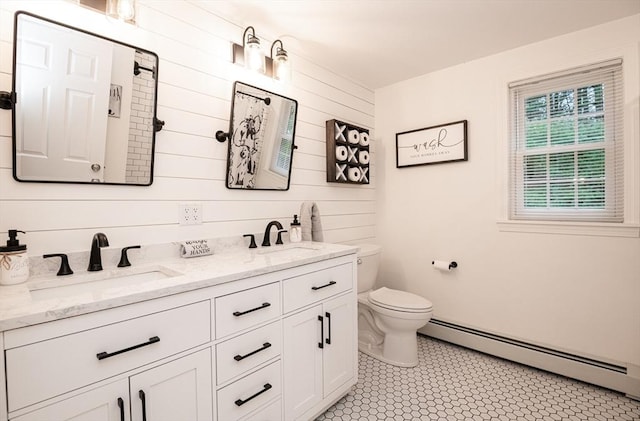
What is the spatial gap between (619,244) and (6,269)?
3.09m

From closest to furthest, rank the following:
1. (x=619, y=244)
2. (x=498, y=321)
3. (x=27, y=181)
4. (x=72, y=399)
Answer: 1. (x=72, y=399)
2. (x=27, y=181)
3. (x=619, y=244)
4. (x=498, y=321)

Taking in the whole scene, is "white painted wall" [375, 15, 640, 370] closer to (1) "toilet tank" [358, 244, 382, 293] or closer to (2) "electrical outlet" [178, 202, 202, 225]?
(1) "toilet tank" [358, 244, 382, 293]

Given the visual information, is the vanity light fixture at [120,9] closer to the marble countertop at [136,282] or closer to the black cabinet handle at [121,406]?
the marble countertop at [136,282]

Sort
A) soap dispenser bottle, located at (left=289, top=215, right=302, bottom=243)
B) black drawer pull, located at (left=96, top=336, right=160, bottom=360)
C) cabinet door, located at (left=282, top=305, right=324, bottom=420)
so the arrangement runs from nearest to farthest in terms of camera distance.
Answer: black drawer pull, located at (left=96, top=336, right=160, bottom=360)
cabinet door, located at (left=282, top=305, right=324, bottom=420)
soap dispenser bottle, located at (left=289, top=215, right=302, bottom=243)

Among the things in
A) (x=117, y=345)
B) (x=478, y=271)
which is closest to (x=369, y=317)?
(x=478, y=271)

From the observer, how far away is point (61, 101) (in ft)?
4.25

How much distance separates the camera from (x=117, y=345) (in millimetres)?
975

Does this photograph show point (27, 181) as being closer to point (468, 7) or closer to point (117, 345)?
point (117, 345)

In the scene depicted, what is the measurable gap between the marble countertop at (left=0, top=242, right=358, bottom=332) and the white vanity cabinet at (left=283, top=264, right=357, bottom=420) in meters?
0.15

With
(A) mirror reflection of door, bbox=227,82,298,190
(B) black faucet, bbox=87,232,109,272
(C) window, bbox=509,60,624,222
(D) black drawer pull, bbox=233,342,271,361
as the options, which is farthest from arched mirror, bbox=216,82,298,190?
(C) window, bbox=509,60,624,222

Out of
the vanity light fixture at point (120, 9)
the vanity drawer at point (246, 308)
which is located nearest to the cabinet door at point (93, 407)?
the vanity drawer at point (246, 308)

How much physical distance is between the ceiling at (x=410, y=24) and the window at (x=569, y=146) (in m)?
0.34

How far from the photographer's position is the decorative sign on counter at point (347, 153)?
8.36 feet

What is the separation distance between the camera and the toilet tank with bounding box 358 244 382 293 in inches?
101
